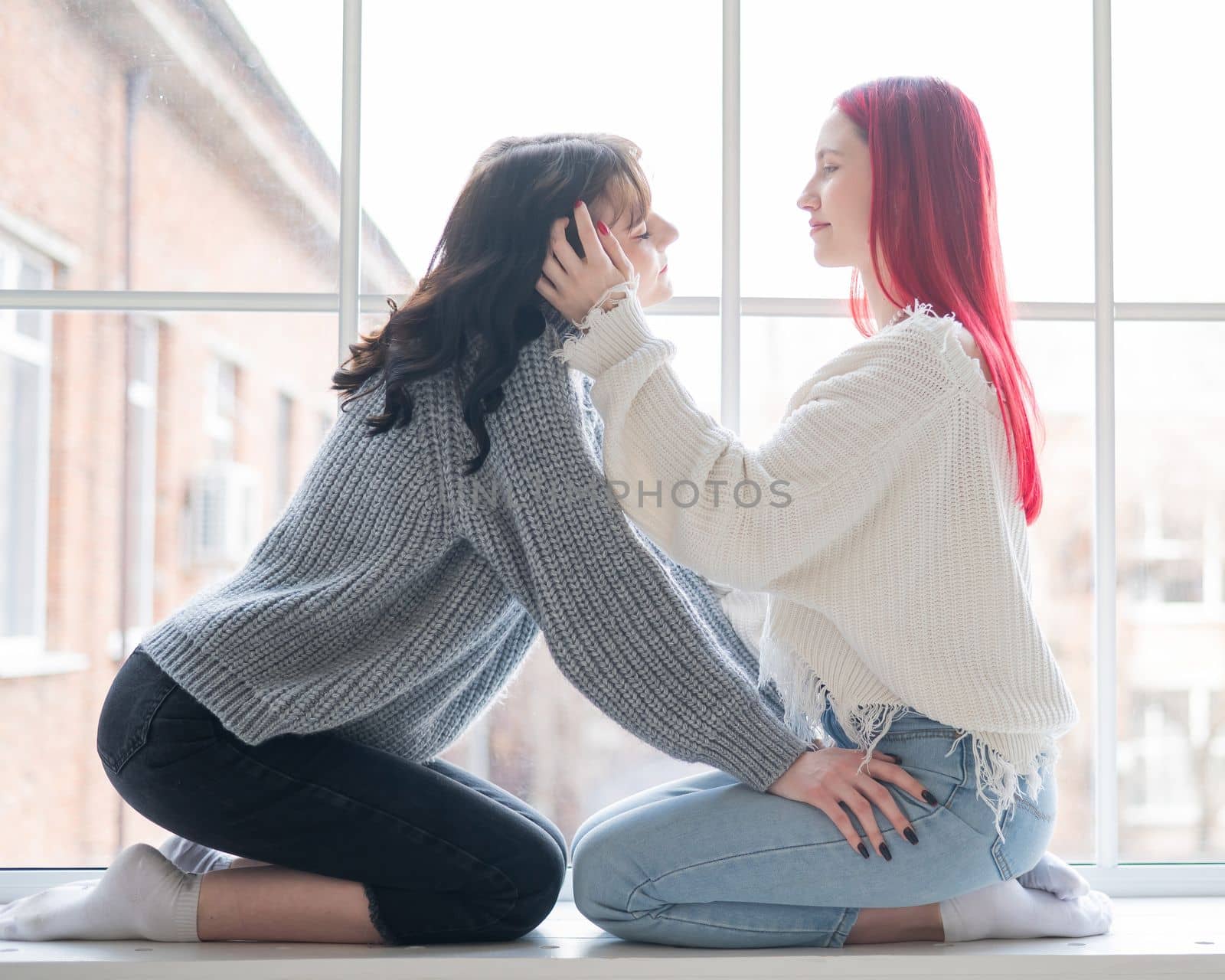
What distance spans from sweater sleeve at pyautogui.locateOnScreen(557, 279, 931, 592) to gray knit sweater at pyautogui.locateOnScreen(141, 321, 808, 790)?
0.05 meters

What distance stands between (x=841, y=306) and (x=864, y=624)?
2.18 feet

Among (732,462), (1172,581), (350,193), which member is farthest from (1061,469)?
(350,193)

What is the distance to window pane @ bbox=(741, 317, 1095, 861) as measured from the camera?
177cm

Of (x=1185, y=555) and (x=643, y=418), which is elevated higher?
(x=643, y=418)

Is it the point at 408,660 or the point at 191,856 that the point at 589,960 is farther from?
the point at 191,856

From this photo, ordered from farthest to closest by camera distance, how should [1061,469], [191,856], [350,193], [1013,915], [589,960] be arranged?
[1061,469], [350,193], [191,856], [1013,915], [589,960]

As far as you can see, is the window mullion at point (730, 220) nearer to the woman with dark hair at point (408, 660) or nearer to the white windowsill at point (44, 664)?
the woman with dark hair at point (408, 660)

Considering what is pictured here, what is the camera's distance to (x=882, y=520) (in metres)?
1.30

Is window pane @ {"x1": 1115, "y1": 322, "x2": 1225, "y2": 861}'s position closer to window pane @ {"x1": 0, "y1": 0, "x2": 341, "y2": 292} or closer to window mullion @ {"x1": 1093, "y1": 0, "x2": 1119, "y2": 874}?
window mullion @ {"x1": 1093, "y1": 0, "x2": 1119, "y2": 874}

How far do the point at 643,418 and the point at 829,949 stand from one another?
67cm

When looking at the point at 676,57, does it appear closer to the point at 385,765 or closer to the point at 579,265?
the point at 579,265

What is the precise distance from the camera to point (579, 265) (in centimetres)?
136

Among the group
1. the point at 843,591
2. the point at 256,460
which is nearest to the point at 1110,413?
the point at 843,591

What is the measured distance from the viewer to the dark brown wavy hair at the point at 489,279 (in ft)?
4.34
